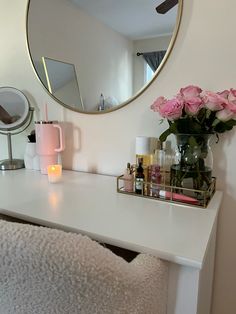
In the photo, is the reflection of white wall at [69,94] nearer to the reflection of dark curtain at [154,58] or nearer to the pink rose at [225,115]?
the reflection of dark curtain at [154,58]

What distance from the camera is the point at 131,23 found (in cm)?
98

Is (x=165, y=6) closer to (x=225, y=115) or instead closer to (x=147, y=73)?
(x=147, y=73)

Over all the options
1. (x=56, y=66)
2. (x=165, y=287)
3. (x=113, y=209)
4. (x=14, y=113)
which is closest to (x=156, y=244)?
(x=165, y=287)

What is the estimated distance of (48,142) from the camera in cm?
112

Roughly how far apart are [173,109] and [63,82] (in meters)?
0.66

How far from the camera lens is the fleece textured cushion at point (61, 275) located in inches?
14.6

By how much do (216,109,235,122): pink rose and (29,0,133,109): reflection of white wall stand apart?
404 mm

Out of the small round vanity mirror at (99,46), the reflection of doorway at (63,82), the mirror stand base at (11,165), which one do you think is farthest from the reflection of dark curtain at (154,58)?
the mirror stand base at (11,165)

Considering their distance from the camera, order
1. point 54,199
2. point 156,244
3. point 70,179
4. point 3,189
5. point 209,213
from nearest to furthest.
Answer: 1. point 156,244
2. point 209,213
3. point 54,199
4. point 3,189
5. point 70,179

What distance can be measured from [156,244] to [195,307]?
173mm

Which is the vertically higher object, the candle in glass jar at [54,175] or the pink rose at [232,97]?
the pink rose at [232,97]

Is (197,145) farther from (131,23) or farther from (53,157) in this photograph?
(53,157)

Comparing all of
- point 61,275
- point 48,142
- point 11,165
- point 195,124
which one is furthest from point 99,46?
point 61,275

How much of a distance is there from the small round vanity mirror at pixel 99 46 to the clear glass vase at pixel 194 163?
32 centimetres
